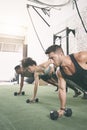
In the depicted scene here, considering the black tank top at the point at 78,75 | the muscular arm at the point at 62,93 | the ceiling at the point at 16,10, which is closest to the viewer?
the black tank top at the point at 78,75

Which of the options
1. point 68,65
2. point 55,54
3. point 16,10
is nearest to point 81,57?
point 68,65

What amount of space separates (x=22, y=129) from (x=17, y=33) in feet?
32.7

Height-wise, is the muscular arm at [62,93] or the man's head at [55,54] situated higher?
the man's head at [55,54]

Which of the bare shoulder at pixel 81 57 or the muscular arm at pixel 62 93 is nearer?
the bare shoulder at pixel 81 57

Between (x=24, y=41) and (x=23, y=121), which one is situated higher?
(x=24, y=41)

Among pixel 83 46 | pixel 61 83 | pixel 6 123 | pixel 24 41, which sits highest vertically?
pixel 24 41

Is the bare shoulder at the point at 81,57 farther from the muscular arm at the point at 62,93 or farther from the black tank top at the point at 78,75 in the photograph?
the muscular arm at the point at 62,93

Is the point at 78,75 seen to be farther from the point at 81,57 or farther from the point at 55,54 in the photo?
the point at 55,54

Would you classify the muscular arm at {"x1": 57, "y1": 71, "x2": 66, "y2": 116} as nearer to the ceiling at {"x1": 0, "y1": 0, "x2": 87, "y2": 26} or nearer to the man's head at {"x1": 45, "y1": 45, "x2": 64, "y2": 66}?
the man's head at {"x1": 45, "y1": 45, "x2": 64, "y2": 66}

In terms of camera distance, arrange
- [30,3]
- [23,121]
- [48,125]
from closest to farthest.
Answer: [48,125], [23,121], [30,3]

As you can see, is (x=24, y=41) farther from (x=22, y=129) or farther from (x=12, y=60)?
(x=22, y=129)

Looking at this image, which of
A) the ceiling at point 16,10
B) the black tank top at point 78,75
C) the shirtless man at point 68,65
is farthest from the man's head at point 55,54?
the ceiling at point 16,10

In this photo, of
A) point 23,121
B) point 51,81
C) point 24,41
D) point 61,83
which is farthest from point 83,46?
point 24,41

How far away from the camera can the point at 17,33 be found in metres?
11.5
